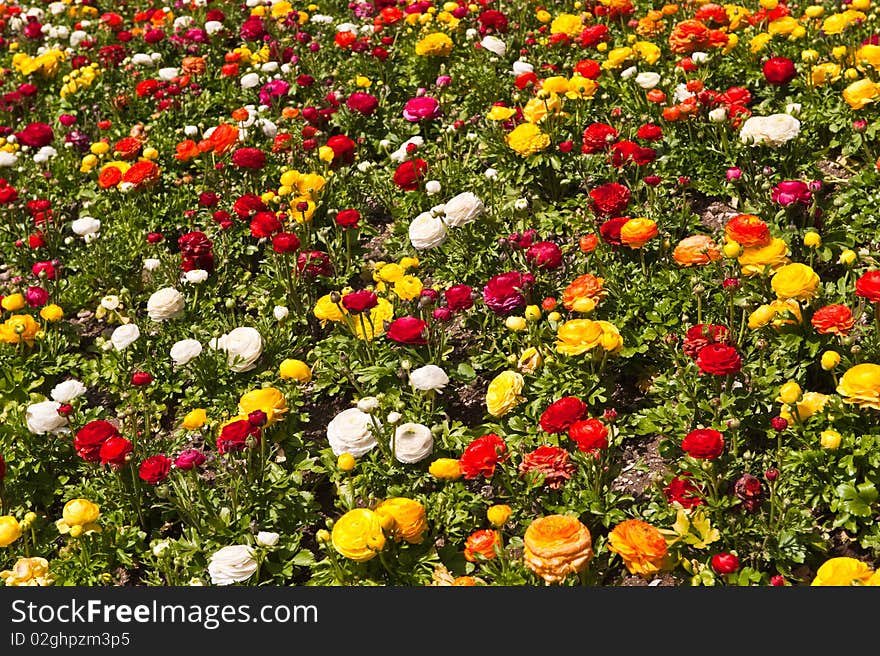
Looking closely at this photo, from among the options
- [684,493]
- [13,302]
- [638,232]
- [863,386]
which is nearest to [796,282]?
[863,386]

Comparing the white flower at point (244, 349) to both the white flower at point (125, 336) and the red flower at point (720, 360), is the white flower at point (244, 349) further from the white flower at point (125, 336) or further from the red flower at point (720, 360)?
the red flower at point (720, 360)

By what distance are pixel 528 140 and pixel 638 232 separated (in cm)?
104

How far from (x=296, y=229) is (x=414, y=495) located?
182cm

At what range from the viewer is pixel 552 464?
3.21 meters

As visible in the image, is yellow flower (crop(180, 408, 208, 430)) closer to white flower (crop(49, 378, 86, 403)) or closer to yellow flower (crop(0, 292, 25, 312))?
white flower (crop(49, 378, 86, 403))

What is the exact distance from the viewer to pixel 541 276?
430cm

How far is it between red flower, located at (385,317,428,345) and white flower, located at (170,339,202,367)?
846mm

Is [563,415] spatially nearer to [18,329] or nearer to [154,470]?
[154,470]

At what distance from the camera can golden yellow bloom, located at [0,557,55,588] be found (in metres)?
3.35

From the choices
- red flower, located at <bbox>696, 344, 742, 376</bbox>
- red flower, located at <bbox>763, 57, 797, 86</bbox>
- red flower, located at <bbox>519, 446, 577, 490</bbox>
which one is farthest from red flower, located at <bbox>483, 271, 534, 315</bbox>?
red flower, located at <bbox>763, 57, 797, 86</bbox>

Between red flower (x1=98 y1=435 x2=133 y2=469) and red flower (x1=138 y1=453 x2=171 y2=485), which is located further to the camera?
red flower (x1=98 y1=435 x2=133 y2=469)

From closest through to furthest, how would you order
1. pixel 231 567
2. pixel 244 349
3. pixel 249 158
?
pixel 231 567 < pixel 244 349 < pixel 249 158

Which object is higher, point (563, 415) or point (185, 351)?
point (563, 415)

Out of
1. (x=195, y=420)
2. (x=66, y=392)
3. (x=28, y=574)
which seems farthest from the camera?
(x=66, y=392)
